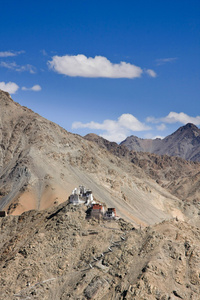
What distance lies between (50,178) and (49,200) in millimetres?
19496

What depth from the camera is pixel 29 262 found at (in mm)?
75000

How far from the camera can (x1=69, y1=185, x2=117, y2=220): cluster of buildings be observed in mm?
88500

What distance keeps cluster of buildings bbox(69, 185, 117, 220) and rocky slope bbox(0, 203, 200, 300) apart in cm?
203

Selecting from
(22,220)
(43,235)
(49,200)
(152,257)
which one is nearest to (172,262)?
(152,257)

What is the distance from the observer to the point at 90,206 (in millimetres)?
91938

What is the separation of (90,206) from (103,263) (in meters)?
22.2

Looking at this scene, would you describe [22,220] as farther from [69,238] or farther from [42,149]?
[42,149]

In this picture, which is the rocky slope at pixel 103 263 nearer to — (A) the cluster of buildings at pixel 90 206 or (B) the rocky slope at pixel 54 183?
(A) the cluster of buildings at pixel 90 206

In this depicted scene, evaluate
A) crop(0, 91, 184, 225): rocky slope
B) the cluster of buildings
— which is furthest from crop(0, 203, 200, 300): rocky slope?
crop(0, 91, 184, 225): rocky slope

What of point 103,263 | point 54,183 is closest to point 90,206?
point 103,263

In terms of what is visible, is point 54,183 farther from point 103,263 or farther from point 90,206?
point 103,263

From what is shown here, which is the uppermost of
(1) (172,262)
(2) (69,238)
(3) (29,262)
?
(1) (172,262)

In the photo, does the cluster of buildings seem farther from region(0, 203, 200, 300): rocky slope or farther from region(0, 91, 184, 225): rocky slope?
A: region(0, 91, 184, 225): rocky slope

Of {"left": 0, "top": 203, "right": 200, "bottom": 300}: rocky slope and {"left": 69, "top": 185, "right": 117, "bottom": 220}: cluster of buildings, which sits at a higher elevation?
{"left": 69, "top": 185, "right": 117, "bottom": 220}: cluster of buildings
